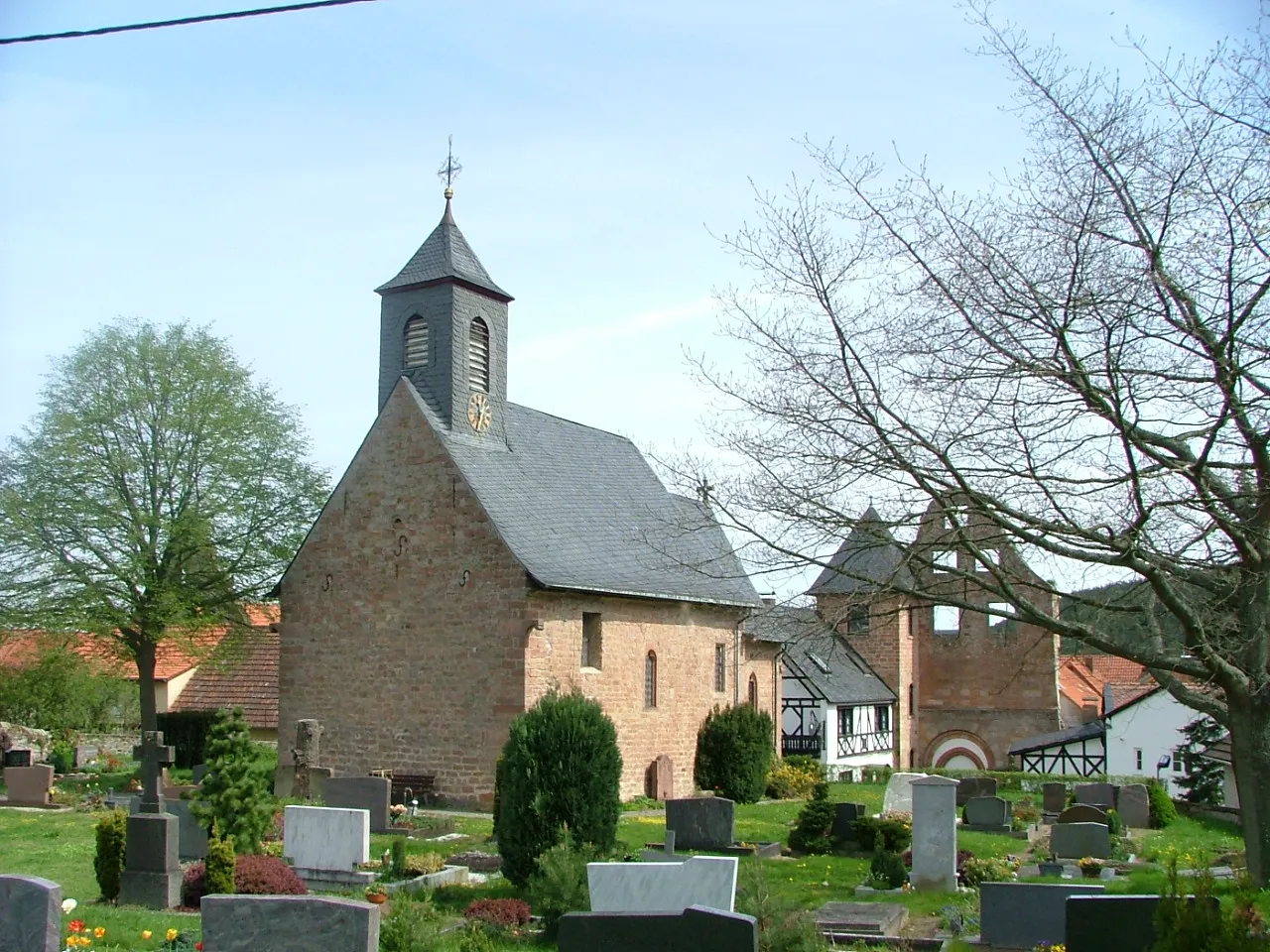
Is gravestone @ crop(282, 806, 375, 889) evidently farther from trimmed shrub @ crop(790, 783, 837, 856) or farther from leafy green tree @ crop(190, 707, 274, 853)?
trimmed shrub @ crop(790, 783, 837, 856)

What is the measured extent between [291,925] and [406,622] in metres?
16.6

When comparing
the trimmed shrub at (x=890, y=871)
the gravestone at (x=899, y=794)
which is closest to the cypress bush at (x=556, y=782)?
the trimmed shrub at (x=890, y=871)

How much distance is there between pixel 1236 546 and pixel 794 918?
5.23 metres

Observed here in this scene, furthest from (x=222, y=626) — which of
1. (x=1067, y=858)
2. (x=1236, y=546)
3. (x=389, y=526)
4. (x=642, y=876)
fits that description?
(x=1236, y=546)

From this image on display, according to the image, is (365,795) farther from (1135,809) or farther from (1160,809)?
(1160,809)

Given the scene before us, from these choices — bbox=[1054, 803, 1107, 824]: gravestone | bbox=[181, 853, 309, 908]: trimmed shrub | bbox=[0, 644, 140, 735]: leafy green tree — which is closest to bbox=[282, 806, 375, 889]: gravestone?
bbox=[181, 853, 309, 908]: trimmed shrub

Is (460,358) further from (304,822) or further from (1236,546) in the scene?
(1236,546)

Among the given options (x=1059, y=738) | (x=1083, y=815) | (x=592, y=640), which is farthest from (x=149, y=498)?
(x=1059, y=738)

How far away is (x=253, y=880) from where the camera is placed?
40.6ft

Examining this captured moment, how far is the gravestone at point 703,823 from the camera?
60.5 feet

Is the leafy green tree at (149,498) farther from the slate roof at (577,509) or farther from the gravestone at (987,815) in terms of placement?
the gravestone at (987,815)

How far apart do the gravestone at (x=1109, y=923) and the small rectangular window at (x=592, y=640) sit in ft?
55.0

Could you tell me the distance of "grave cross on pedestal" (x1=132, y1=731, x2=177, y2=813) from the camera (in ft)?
52.1

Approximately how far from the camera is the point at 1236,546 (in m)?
11.5
